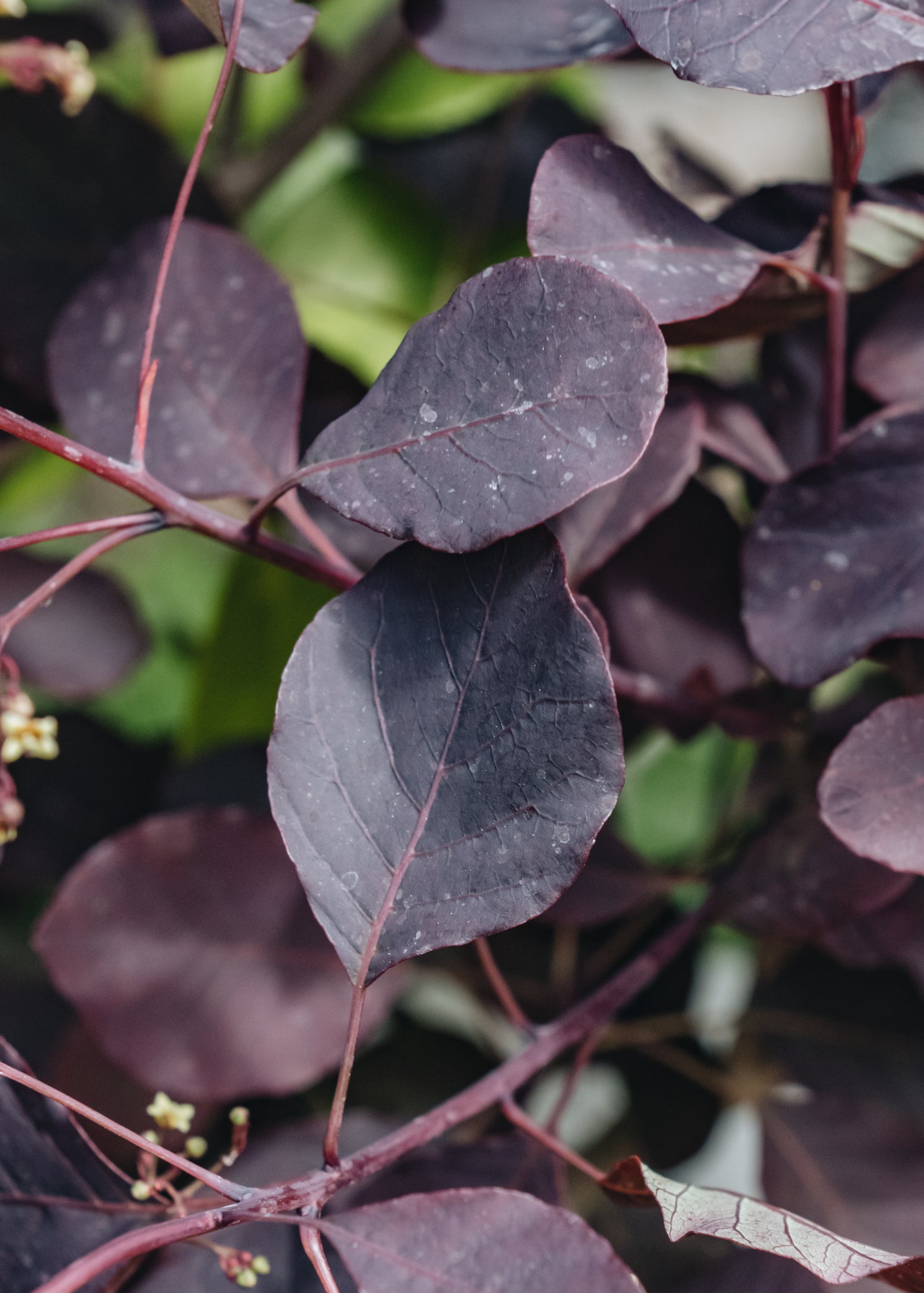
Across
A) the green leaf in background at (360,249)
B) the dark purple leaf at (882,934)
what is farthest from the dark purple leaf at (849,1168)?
the green leaf in background at (360,249)

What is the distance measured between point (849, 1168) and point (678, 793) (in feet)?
0.88

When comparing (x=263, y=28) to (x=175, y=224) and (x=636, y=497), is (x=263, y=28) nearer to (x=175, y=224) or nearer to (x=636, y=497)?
(x=175, y=224)

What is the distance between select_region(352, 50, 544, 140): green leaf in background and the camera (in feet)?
2.45

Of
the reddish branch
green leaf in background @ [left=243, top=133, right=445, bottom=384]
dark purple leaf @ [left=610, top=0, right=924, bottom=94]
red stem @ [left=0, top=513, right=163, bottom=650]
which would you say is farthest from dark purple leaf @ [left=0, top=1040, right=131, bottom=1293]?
green leaf in background @ [left=243, top=133, right=445, bottom=384]

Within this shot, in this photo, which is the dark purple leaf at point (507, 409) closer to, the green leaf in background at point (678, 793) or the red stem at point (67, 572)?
the red stem at point (67, 572)

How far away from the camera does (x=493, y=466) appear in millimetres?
295

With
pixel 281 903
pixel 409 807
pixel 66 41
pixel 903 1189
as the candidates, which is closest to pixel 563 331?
pixel 409 807

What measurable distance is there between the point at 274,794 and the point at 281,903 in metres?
0.17

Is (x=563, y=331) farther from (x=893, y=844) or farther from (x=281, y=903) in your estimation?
(x=281, y=903)

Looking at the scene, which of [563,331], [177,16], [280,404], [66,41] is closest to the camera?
[563,331]

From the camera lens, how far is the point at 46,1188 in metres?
0.35

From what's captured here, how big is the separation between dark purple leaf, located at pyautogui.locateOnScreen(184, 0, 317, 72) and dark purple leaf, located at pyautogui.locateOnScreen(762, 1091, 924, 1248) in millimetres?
502

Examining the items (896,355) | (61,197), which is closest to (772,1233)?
(896,355)

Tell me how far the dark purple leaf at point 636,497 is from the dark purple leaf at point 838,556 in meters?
0.03
